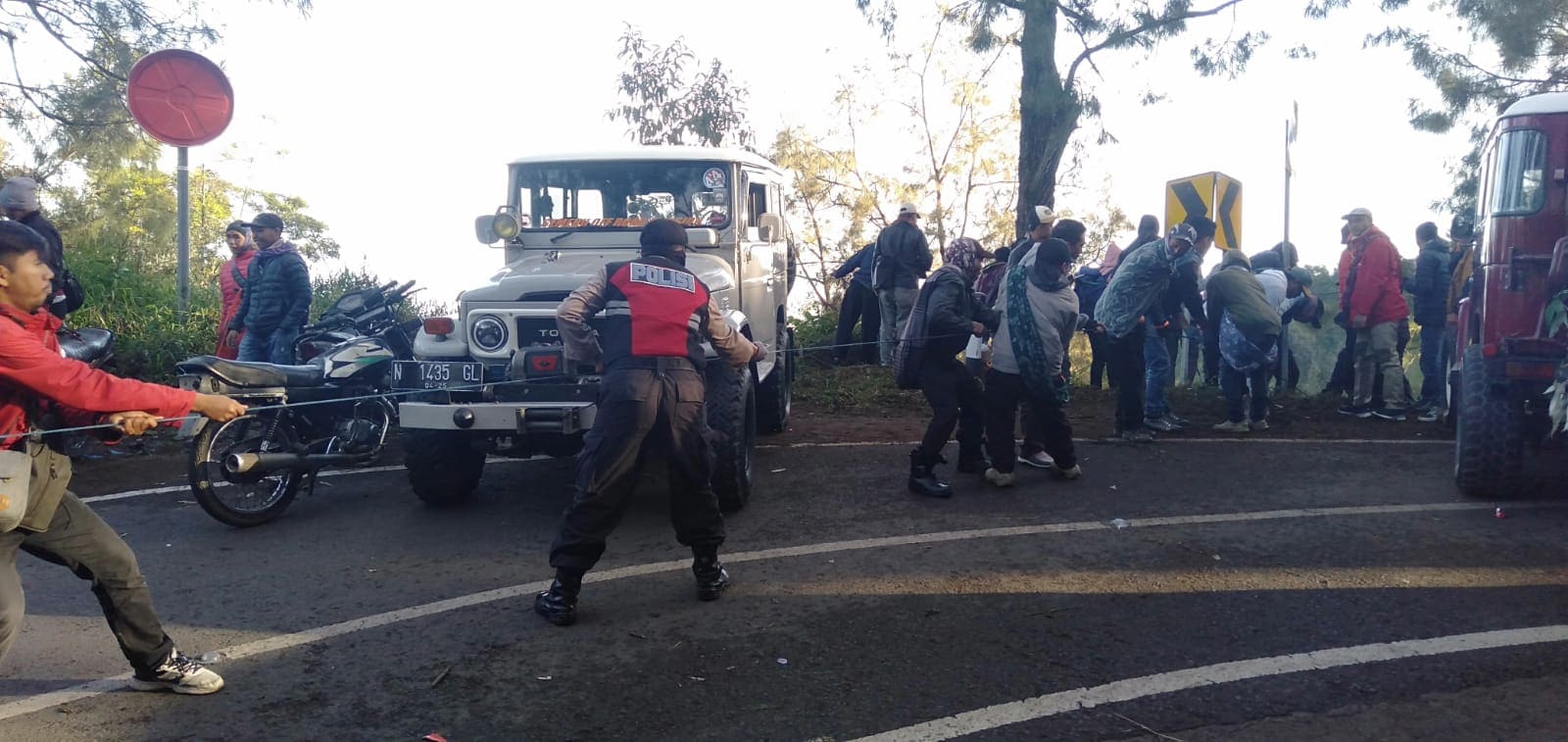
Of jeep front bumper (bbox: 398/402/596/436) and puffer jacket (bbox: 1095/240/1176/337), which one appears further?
puffer jacket (bbox: 1095/240/1176/337)

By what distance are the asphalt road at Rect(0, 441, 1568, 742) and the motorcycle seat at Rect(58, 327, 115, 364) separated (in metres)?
1.05

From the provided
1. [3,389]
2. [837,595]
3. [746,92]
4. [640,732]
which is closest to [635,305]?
[837,595]

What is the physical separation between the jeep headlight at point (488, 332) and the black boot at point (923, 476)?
2.66 meters

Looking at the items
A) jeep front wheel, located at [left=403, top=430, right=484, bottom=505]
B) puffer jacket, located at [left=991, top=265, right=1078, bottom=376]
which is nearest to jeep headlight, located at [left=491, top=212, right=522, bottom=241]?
jeep front wheel, located at [left=403, top=430, right=484, bottom=505]

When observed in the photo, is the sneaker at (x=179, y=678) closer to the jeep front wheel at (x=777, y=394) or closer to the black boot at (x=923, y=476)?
the black boot at (x=923, y=476)

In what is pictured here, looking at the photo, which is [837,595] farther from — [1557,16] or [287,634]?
Result: [1557,16]

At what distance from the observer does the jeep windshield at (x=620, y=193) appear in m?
8.12

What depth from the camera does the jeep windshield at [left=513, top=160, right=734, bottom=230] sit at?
8125mm

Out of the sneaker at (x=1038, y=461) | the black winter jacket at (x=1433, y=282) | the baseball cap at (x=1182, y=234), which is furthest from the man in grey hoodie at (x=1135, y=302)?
the black winter jacket at (x=1433, y=282)

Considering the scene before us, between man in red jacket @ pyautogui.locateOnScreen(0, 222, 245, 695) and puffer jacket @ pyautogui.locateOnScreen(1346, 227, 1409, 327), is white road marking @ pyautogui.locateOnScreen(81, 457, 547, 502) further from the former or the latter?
puffer jacket @ pyautogui.locateOnScreen(1346, 227, 1409, 327)

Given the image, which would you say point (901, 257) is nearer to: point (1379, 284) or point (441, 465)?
point (1379, 284)

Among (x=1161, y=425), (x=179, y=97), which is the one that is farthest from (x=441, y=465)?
(x=1161, y=425)

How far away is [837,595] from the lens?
5.25 metres

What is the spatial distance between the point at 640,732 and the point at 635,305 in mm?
1926
